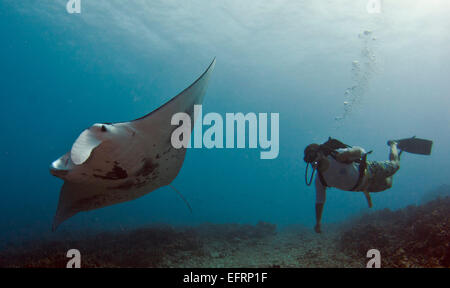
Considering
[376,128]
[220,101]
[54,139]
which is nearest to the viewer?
[220,101]

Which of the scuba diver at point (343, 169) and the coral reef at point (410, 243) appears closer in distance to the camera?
the coral reef at point (410, 243)

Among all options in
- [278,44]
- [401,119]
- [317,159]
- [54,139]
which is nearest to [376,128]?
[401,119]

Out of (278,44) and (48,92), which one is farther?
(48,92)

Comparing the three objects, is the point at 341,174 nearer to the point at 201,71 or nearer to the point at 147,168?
the point at 147,168

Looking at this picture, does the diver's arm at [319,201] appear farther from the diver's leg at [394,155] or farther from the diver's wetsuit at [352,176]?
the diver's leg at [394,155]

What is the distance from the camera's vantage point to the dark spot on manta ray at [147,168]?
3.82 m

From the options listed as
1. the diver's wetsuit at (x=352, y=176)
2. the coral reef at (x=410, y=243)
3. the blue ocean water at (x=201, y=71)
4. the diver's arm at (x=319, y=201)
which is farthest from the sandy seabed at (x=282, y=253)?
the blue ocean water at (x=201, y=71)

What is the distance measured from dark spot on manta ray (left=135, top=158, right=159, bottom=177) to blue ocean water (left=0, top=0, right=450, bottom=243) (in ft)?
43.1

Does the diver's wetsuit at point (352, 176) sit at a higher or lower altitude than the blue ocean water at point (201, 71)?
lower

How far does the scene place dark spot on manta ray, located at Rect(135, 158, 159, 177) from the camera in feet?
12.5

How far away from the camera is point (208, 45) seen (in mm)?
26141
